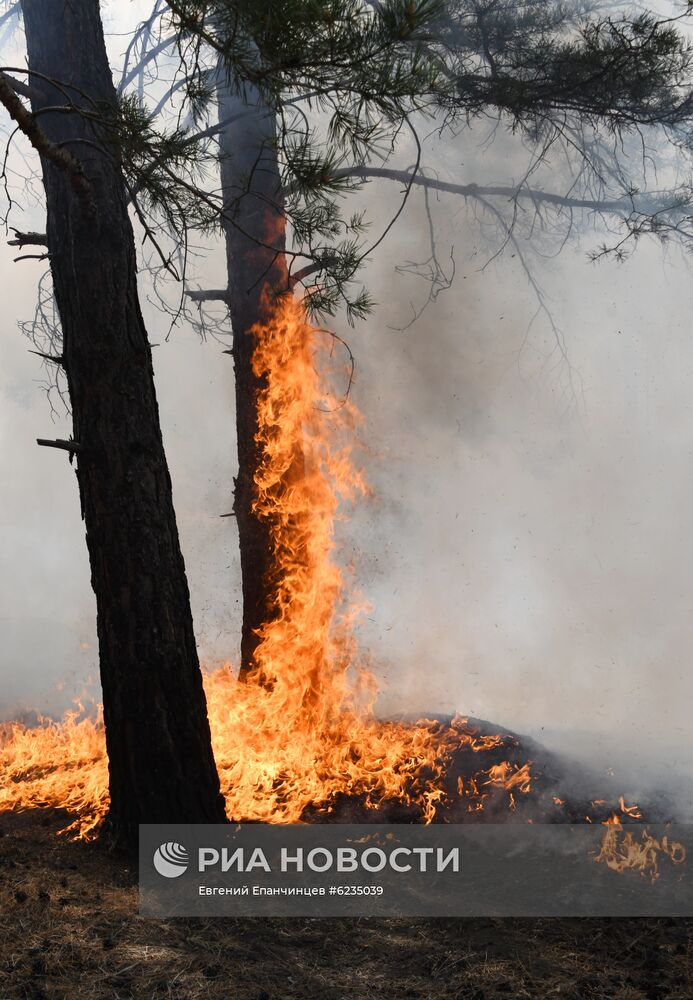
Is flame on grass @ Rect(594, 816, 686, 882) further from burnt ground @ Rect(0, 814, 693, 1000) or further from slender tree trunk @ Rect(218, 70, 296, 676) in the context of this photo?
slender tree trunk @ Rect(218, 70, 296, 676)

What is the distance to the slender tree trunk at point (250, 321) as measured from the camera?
7023mm

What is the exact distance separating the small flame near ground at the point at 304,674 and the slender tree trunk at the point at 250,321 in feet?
0.26

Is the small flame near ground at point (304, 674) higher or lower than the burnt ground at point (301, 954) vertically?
higher

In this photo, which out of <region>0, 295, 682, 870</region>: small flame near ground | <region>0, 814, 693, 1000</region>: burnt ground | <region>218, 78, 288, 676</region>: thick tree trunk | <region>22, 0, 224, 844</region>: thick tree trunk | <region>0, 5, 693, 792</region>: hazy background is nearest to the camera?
<region>0, 814, 693, 1000</region>: burnt ground

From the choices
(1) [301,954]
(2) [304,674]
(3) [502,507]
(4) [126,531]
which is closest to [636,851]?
(1) [301,954]

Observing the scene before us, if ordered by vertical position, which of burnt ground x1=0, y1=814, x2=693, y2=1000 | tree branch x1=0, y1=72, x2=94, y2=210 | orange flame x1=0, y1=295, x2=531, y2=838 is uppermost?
tree branch x1=0, y1=72, x2=94, y2=210

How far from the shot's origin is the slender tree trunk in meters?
7.02

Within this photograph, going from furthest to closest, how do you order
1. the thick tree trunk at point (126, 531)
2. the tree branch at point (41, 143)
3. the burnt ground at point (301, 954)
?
the thick tree trunk at point (126, 531), the tree branch at point (41, 143), the burnt ground at point (301, 954)

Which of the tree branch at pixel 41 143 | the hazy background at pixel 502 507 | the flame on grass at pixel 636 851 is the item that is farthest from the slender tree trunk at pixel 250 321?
the flame on grass at pixel 636 851

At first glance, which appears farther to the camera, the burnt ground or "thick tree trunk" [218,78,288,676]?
"thick tree trunk" [218,78,288,676]

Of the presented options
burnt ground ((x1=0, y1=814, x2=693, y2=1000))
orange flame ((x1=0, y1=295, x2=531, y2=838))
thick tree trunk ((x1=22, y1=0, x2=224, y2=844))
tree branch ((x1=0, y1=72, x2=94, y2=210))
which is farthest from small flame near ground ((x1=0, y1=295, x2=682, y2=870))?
tree branch ((x1=0, y1=72, x2=94, y2=210))

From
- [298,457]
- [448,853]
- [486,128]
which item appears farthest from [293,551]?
[486,128]

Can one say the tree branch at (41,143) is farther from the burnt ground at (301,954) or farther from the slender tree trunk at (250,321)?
the burnt ground at (301,954)

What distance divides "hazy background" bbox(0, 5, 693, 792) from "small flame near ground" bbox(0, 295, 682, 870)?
33.4 inches
